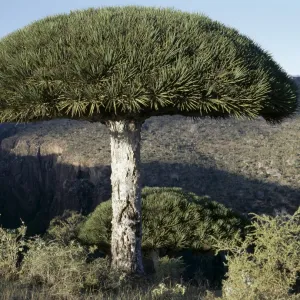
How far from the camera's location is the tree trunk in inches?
404

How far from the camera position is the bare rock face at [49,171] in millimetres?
51562

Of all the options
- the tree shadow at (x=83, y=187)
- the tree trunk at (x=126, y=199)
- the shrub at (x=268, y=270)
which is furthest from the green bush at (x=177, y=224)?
the shrub at (x=268, y=270)

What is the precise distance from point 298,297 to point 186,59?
4.18 metres

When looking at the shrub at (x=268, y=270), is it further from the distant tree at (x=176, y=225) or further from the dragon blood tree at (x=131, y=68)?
the distant tree at (x=176, y=225)

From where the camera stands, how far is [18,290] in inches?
282

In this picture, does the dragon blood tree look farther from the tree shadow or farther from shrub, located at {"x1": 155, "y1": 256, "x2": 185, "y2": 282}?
the tree shadow

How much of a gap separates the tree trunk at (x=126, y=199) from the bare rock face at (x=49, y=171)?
36412 mm

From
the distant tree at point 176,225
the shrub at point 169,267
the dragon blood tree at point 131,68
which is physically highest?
the dragon blood tree at point 131,68

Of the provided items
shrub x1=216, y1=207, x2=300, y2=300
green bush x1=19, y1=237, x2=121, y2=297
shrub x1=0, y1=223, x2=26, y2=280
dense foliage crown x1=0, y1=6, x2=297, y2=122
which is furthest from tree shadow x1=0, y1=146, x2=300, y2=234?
shrub x1=216, y1=207, x2=300, y2=300

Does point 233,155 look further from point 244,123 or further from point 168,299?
point 168,299

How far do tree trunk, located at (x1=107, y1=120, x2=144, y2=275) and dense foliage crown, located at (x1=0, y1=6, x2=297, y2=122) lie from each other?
1131 mm

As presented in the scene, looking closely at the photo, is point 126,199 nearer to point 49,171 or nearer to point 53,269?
point 53,269

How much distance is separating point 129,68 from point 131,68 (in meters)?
0.04

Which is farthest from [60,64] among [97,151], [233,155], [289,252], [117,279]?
[97,151]
